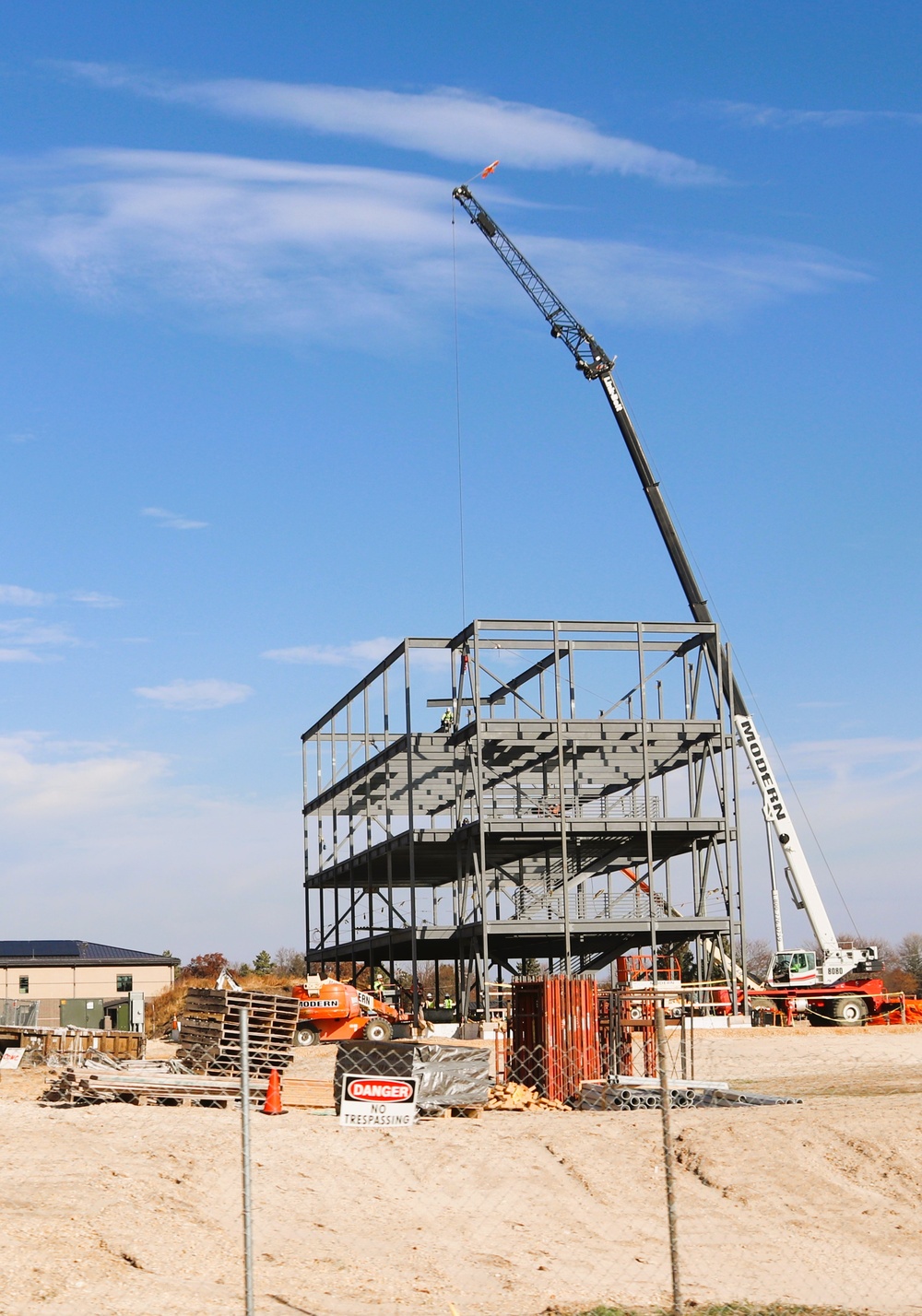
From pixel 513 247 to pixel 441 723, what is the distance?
23594 mm

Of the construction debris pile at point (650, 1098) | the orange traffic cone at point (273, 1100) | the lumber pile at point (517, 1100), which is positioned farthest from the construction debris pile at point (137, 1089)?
the construction debris pile at point (650, 1098)

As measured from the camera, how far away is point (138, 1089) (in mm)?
20578

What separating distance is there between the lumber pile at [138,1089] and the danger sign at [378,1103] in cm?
978

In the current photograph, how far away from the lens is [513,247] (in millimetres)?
58750

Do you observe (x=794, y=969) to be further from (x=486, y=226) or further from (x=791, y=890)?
(x=486, y=226)

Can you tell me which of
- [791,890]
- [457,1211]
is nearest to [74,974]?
[791,890]

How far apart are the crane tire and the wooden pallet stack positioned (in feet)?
76.1

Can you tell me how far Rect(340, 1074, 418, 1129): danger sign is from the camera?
11.2 metres

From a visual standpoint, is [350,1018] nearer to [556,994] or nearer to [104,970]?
[556,994]

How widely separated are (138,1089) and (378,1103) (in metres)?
10.4

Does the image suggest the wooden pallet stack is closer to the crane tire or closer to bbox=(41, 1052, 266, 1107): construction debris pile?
bbox=(41, 1052, 266, 1107): construction debris pile

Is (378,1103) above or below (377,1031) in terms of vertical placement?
above

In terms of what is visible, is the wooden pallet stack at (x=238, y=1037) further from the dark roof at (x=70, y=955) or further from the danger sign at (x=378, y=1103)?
the dark roof at (x=70, y=955)

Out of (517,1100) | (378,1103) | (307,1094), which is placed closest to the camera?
(378,1103)
